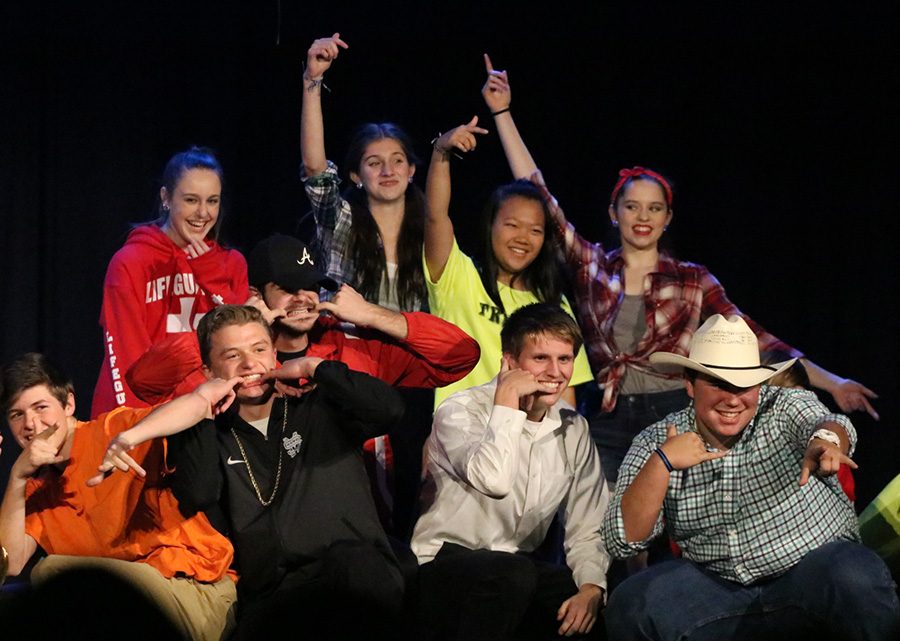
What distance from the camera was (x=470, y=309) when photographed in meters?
4.48

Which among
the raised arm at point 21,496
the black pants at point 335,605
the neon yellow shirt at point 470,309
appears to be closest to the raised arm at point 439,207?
the neon yellow shirt at point 470,309

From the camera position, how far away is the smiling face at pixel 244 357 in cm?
338

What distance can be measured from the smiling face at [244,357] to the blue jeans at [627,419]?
1.56 m

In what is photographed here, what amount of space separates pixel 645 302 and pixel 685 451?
1.41 m

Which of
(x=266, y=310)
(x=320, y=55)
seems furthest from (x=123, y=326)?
(x=320, y=55)

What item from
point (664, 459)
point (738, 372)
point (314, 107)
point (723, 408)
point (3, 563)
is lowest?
point (3, 563)

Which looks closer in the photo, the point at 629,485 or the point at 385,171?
the point at 629,485

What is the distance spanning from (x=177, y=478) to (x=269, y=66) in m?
2.71

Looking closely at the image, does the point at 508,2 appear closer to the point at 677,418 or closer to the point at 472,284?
the point at 472,284

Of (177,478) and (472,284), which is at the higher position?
(472,284)

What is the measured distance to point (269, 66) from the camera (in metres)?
5.51

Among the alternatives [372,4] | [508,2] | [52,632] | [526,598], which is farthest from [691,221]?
[52,632]

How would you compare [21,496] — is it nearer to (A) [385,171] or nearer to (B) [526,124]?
(A) [385,171]

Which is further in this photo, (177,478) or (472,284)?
A: (472,284)
